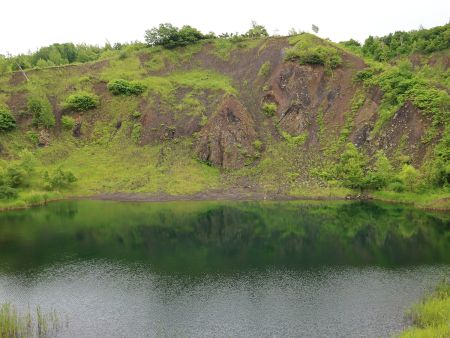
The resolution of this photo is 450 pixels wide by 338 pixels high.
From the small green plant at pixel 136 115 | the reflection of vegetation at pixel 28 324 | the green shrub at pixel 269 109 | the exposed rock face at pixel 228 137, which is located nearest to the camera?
the reflection of vegetation at pixel 28 324

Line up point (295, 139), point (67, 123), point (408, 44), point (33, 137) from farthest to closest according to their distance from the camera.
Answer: point (408, 44) → point (67, 123) → point (33, 137) → point (295, 139)

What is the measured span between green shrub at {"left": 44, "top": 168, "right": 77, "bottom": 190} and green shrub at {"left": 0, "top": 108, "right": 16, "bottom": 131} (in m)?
22.3

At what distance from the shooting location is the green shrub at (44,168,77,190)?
270 ft

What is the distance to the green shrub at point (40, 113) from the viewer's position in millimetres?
100062

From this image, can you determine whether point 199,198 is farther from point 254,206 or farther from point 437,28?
point 437,28

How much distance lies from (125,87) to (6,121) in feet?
86.3

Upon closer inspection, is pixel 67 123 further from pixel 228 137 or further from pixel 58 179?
pixel 228 137

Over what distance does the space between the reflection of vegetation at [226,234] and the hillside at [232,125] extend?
770 cm

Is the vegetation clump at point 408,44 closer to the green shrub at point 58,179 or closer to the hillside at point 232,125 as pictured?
the hillside at point 232,125

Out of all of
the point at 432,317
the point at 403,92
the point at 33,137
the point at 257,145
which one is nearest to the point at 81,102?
the point at 33,137

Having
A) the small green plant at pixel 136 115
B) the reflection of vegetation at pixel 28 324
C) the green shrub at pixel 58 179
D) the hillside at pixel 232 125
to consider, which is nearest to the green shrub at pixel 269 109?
the hillside at pixel 232 125

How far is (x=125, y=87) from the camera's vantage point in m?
107

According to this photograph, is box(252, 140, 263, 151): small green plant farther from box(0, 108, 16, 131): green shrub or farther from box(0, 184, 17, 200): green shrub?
box(0, 108, 16, 131): green shrub

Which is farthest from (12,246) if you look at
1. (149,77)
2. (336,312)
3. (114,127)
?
(149,77)
